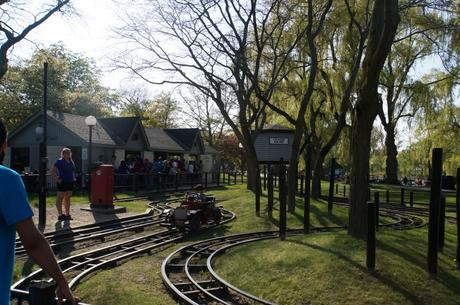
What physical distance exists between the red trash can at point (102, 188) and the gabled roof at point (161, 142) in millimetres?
19148

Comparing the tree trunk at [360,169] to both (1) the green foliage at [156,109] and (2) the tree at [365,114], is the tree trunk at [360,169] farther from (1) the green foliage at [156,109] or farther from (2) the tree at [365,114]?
(1) the green foliage at [156,109]

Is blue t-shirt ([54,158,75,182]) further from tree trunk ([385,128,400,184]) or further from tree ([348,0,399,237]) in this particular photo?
tree trunk ([385,128,400,184])

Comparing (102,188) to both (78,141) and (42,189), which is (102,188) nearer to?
(42,189)

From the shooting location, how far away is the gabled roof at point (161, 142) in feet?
122

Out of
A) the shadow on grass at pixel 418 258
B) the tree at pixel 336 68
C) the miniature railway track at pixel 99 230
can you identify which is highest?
the tree at pixel 336 68

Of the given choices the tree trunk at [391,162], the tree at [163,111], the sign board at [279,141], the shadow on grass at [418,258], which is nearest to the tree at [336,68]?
the sign board at [279,141]

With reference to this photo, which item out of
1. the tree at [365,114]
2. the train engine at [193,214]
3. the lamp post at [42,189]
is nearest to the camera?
the tree at [365,114]

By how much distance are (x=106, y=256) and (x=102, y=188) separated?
22.1ft

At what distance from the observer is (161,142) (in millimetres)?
39125

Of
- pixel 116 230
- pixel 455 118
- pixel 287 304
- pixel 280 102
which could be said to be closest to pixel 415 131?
pixel 455 118

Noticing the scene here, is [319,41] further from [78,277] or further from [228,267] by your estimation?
[78,277]

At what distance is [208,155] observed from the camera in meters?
48.5

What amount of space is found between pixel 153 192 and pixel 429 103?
20427 mm

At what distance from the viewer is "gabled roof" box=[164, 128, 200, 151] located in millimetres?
43181
